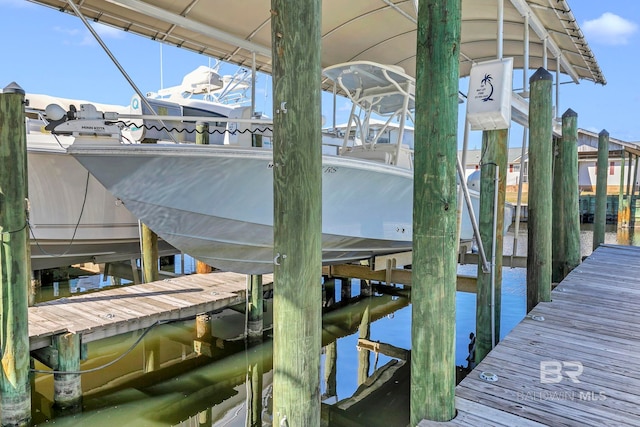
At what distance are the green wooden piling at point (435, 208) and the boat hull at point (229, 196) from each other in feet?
6.59

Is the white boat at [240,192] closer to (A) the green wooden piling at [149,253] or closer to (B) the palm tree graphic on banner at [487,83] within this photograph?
(B) the palm tree graphic on banner at [487,83]

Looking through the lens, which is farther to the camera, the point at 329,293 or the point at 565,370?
the point at 329,293

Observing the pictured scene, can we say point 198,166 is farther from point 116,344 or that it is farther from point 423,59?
point 116,344

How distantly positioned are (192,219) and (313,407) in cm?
249

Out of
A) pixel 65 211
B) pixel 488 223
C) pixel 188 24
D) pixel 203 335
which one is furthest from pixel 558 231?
pixel 65 211

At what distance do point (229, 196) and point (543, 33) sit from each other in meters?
4.46

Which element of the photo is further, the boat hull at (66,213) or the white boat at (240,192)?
the boat hull at (66,213)

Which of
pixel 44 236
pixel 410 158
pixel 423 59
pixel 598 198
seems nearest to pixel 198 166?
pixel 423 59

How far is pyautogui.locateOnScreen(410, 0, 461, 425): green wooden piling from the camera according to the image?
7.40 feet

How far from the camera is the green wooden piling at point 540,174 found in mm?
3992

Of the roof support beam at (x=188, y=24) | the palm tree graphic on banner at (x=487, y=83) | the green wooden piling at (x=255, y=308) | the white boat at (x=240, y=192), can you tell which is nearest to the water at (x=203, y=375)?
the green wooden piling at (x=255, y=308)

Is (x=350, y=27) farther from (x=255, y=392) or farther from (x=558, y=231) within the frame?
(x=255, y=392)

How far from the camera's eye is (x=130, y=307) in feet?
17.9

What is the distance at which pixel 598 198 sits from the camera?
671 centimetres
